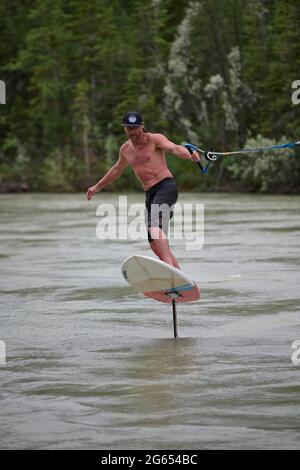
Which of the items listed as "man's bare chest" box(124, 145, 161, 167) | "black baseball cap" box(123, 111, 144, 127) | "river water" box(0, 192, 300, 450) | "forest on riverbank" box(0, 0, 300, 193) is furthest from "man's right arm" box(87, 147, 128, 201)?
"forest on riverbank" box(0, 0, 300, 193)

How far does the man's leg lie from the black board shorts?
48 mm

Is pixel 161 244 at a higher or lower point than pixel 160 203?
lower

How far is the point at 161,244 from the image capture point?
10.9 metres

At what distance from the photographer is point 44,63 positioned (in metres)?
66.8

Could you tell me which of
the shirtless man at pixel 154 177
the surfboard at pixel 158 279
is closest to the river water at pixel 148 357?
the surfboard at pixel 158 279

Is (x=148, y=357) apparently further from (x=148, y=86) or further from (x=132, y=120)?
(x=148, y=86)

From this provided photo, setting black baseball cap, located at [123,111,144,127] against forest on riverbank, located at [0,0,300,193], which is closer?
black baseball cap, located at [123,111,144,127]

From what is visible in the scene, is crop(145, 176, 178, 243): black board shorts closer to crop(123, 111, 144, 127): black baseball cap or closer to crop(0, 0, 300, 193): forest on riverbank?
crop(123, 111, 144, 127): black baseball cap

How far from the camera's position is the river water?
273 inches

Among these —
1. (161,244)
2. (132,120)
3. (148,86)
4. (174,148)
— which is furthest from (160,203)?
(148,86)

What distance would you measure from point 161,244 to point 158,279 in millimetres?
530

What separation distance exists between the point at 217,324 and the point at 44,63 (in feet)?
187
